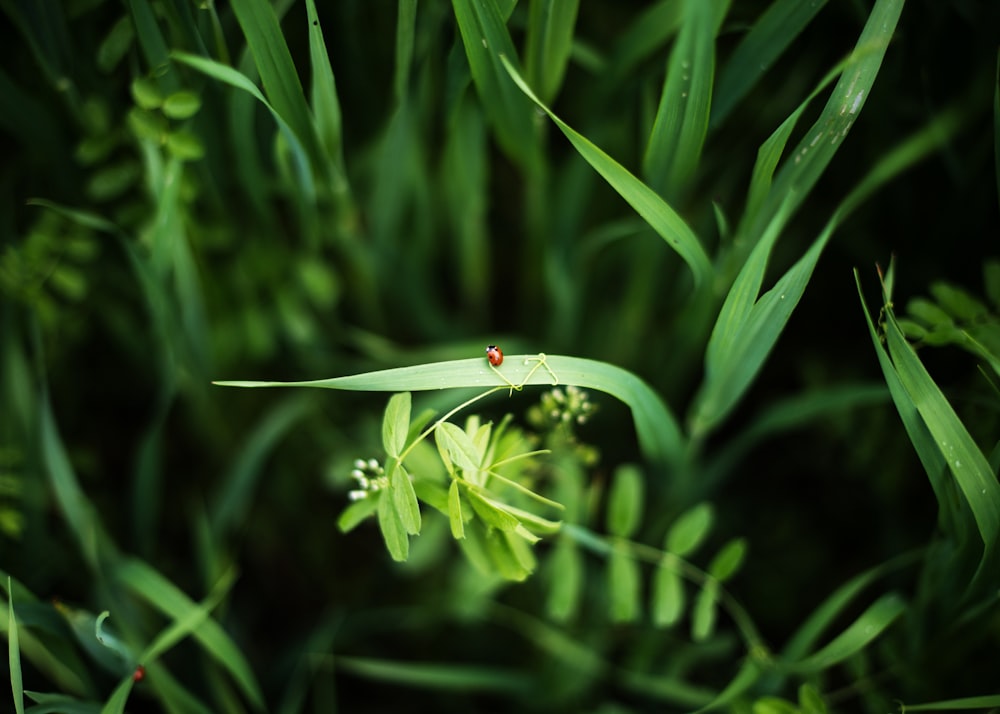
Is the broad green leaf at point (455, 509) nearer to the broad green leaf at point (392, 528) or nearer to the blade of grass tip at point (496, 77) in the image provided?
the broad green leaf at point (392, 528)

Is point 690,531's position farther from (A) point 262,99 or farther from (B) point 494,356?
(A) point 262,99

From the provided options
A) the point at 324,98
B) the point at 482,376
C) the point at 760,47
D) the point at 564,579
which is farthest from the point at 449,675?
the point at 760,47

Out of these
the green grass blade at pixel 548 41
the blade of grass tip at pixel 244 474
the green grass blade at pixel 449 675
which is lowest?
the green grass blade at pixel 449 675

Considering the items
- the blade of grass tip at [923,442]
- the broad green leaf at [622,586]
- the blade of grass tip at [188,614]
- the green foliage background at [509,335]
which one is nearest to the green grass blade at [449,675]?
the green foliage background at [509,335]

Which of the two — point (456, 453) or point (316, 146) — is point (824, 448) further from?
point (316, 146)

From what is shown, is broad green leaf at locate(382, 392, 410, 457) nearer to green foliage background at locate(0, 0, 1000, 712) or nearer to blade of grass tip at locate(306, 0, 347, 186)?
green foliage background at locate(0, 0, 1000, 712)

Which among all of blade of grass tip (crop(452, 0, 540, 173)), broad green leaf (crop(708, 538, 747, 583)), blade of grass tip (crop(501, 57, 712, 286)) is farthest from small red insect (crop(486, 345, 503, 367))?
broad green leaf (crop(708, 538, 747, 583))

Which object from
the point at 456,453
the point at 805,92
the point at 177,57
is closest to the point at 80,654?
the point at 456,453
